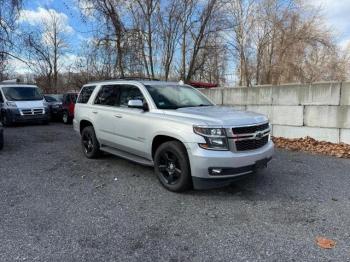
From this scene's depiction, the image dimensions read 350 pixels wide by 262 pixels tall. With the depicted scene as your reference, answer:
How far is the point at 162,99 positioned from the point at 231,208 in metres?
2.30

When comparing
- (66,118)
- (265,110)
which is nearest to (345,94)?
(265,110)

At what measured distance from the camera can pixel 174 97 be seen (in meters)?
5.79

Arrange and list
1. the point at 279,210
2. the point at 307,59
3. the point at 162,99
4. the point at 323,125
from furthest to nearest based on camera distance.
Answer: the point at 307,59 < the point at 323,125 < the point at 162,99 < the point at 279,210

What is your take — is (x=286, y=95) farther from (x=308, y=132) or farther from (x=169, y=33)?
(x=169, y=33)

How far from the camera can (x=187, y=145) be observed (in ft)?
14.8

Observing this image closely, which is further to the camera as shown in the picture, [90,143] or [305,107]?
[305,107]

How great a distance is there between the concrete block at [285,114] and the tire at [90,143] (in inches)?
202

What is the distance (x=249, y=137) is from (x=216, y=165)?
714mm

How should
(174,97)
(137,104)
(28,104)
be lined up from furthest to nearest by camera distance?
(28,104)
(174,97)
(137,104)

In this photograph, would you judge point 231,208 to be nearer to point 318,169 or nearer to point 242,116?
point 242,116

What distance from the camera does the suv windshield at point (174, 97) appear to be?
5.51 metres

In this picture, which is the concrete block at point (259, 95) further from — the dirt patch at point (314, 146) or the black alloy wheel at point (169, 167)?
the black alloy wheel at point (169, 167)

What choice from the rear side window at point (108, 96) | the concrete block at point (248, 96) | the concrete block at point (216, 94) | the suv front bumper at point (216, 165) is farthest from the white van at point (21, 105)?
the suv front bumper at point (216, 165)

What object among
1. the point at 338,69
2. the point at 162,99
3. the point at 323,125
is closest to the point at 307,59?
the point at 338,69
